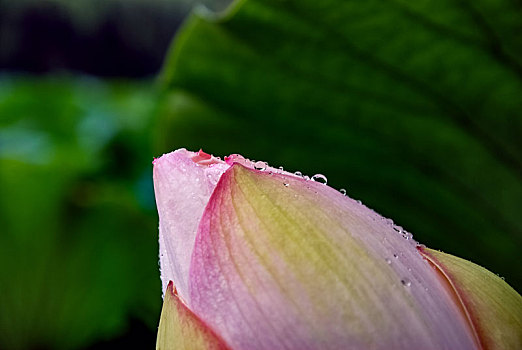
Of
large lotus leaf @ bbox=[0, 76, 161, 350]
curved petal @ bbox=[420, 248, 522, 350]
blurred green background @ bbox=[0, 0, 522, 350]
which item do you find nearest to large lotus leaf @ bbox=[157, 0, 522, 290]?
blurred green background @ bbox=[0, 0, 522, 350]

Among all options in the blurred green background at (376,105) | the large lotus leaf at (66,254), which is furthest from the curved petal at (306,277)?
the large lotus leaf at (66,254)

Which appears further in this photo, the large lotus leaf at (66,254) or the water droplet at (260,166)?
the large lotus leaf at (66,254)

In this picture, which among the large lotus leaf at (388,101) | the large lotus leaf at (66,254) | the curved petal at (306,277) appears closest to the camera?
the curved petal at (306,277)

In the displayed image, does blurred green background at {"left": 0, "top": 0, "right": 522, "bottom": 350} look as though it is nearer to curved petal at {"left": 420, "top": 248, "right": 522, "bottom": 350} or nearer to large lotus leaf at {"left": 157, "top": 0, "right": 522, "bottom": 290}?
large lotus leaf at {"left": 157, "top": 0, "right": 522, "bottom": 290}

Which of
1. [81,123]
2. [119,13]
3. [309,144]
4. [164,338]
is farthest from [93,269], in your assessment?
[119,13]

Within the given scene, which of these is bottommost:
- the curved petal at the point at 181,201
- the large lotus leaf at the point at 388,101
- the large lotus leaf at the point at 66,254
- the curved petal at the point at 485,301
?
the curved petal at the point at 485,301

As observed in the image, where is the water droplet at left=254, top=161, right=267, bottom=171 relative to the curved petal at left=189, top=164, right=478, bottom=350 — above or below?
above

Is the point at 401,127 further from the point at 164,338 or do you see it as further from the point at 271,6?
the point at 164,338

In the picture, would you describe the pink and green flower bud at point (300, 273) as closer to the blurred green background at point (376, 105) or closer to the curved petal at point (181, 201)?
the curved petal at point (181, 201)
